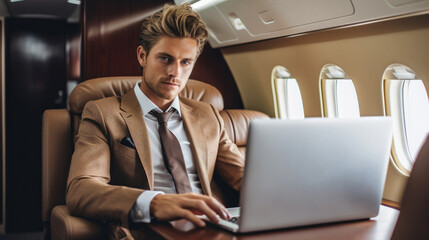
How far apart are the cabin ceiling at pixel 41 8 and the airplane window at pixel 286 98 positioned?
6.43 ft

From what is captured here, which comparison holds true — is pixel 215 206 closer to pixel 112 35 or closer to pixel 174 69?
pixel 174 69

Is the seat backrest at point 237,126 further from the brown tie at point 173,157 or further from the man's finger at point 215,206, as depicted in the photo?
the man's finger at point 215,206

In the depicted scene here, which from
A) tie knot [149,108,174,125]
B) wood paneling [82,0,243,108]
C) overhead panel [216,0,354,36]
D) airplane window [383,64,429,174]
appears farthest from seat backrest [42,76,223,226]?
airplane window [383,64,429,174]

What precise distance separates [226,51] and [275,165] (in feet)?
→ 7.67

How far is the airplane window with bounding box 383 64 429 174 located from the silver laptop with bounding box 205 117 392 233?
3.88ft

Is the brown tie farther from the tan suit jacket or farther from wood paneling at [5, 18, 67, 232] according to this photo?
wood paneling at [5, 18, 67, 232]

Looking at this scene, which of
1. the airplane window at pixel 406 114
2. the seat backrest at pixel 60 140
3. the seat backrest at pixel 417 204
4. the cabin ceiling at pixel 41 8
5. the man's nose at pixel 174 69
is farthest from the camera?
the cabin ceiling at pixel 41 8

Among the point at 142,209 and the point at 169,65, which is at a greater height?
the point at 169,65

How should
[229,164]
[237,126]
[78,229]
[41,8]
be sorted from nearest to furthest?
1. [78,229]
2. [229,164]
3. [237,126]
4. [41,8]

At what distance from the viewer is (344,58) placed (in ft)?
8.43

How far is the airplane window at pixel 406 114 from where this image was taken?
8.27 ft

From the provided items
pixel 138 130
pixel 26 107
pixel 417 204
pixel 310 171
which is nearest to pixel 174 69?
pixel 138 130

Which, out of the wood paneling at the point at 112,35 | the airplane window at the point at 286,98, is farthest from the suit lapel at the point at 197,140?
the airplane window at the point at 286,98

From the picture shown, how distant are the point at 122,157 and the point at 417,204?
1.26m
